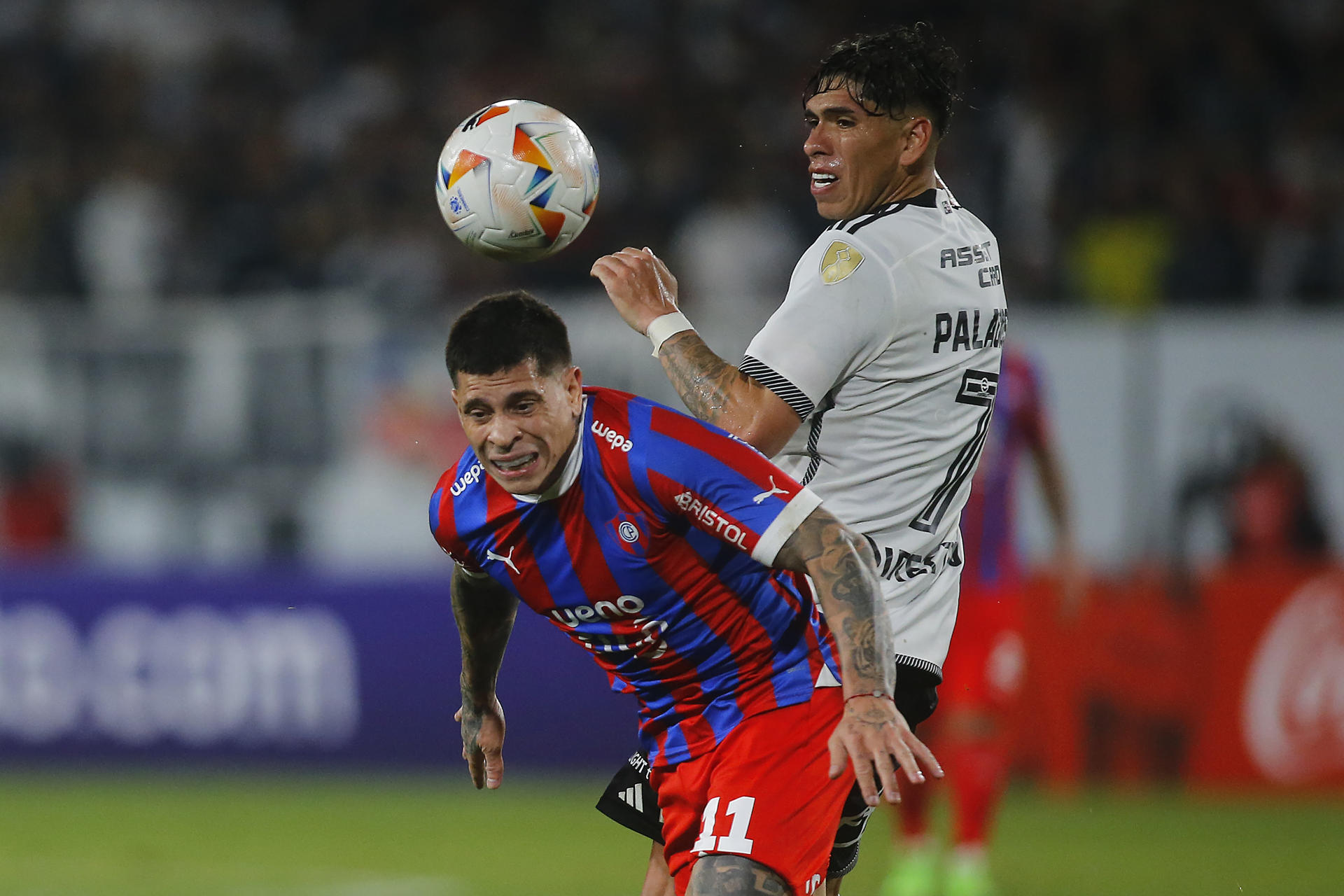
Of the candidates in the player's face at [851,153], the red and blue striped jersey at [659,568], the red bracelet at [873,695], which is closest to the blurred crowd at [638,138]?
the player's face at [851,153]

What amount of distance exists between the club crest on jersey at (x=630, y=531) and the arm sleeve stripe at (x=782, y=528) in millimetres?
340

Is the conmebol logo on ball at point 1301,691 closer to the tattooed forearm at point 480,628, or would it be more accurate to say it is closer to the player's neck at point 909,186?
the tattooed forearm at point 480,628

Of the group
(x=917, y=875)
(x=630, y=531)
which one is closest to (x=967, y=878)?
(x=917, y=875)

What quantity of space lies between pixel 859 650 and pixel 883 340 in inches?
28.9

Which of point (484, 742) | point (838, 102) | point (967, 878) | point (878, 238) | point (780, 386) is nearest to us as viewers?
point (780, 386)

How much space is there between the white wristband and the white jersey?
0.20m

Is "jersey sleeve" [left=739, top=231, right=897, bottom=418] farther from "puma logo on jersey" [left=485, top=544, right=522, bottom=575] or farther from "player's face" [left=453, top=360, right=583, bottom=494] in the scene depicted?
"puma logo on jersey" [left=485, top=544, right=522, bottom=575]

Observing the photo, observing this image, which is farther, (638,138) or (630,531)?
(638,138)

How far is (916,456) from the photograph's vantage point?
3879 millimetres

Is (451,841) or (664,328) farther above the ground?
(664,328)

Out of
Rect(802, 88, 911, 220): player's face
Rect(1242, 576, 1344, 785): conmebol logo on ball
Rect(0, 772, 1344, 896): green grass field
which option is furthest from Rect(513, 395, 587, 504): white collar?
Rect(1242, 576, 1344, 785): conmebol logo on ball

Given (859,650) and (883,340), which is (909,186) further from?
(859,650)

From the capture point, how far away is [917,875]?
669cm

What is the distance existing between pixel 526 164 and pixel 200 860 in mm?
4909
